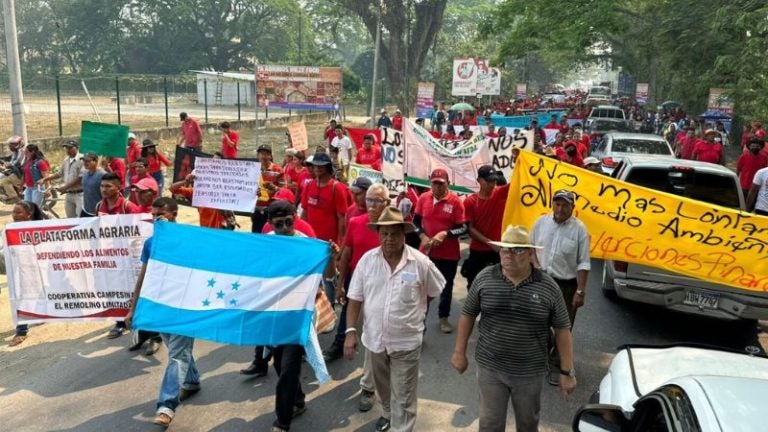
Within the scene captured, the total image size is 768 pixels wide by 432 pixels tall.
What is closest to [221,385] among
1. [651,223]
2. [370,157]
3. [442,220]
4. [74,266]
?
[74,266]

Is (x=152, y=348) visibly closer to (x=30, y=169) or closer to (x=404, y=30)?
(x=30, y=169)

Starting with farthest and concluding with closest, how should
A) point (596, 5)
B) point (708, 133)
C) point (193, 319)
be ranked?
point (596, 5) → point (708, 133) → point (193, 319)

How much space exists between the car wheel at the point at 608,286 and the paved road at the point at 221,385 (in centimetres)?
47

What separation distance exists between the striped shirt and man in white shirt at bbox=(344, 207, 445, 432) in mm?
553

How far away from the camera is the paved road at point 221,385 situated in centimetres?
489

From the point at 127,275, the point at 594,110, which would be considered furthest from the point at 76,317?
the point at 594,110

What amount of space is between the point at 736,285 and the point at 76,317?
6.20 meters

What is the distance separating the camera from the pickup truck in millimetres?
6156

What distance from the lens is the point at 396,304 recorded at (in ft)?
13.8

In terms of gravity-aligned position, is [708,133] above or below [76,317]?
above

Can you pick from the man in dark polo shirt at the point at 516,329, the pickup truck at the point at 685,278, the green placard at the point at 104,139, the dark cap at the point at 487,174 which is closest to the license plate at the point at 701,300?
the pickup truck at the point at 685,278

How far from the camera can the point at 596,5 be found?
2214 cm

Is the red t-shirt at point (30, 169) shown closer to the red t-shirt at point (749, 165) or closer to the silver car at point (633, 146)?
the silver car at point (633, 146)

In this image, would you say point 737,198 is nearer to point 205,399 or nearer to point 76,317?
point 205,399
